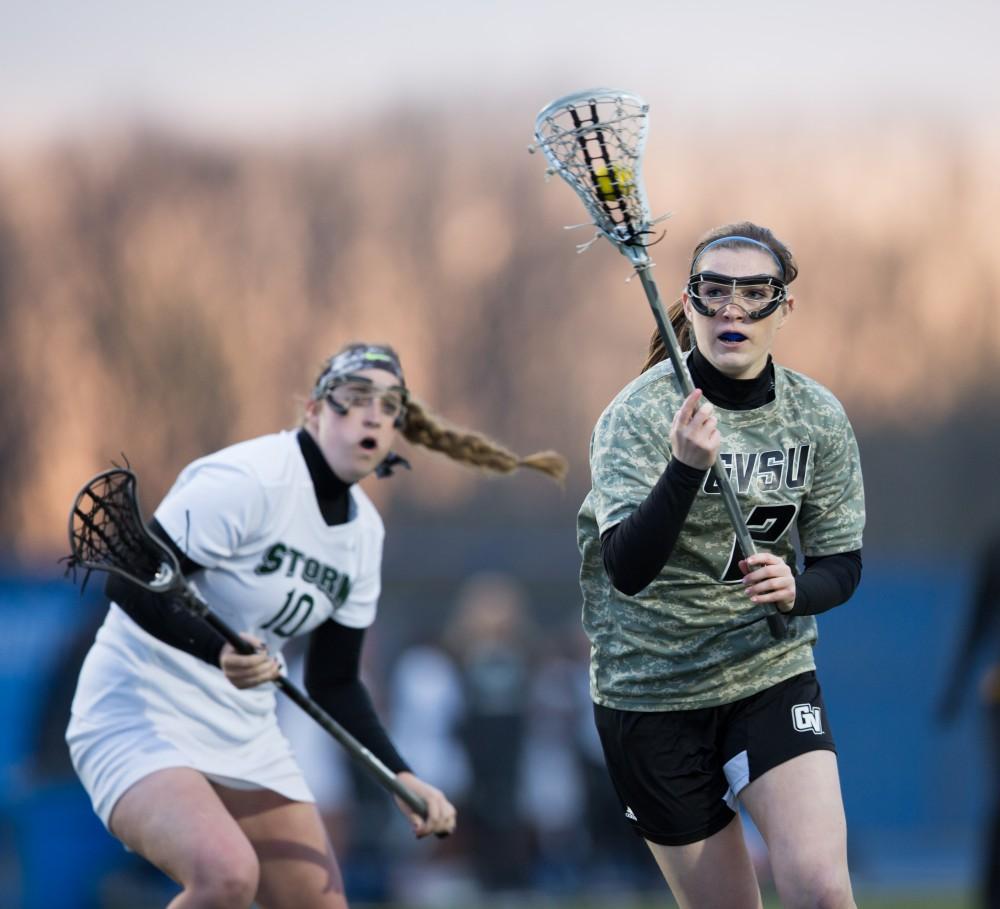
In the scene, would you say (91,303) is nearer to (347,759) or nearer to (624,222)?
(347,759)

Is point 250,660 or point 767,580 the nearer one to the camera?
point 767,580

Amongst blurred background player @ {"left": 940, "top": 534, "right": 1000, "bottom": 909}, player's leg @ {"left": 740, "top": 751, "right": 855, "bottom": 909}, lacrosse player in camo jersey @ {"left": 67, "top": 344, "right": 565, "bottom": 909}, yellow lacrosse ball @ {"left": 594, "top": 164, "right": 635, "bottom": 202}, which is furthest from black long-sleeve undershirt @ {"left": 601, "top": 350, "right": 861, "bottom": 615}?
blurred background player @ {"left": 940, "top": 534, "right": 1000, "bottom": 909}

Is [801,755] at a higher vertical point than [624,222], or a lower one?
lower

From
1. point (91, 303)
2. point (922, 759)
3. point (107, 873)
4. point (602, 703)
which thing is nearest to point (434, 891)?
point (107, 873)

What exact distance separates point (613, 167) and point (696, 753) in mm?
1591

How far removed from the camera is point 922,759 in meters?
14.3

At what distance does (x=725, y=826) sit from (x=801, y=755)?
1.13 feet

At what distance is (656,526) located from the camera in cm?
416

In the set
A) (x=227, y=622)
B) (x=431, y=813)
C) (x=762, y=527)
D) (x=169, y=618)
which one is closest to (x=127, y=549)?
(x=169, y=618)

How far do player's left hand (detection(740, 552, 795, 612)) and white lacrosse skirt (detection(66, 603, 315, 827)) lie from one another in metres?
1.87

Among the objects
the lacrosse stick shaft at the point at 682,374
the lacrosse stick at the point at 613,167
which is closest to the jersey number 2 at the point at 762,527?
the lacrosse stick shaft at the point at 682,374

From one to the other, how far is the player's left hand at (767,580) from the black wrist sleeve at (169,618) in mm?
1685

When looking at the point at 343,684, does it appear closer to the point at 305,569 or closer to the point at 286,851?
the point at 305,569

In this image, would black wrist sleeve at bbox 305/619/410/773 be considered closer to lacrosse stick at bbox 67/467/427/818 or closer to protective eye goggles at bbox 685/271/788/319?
lacrosse stick at bbox 67/467/427/818
